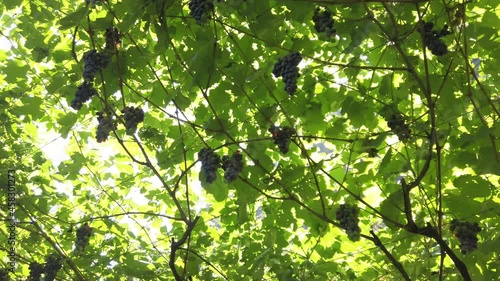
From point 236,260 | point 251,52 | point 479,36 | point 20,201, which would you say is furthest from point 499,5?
point 20,201

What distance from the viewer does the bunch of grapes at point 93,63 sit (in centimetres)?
243

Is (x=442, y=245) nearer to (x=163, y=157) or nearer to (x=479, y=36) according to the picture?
(x=479, y=36)

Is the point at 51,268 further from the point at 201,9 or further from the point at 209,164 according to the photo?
the point at 201,9

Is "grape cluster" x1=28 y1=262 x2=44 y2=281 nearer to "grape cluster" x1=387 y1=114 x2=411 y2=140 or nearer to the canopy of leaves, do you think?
the canopy of leaves

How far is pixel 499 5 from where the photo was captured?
281 cm

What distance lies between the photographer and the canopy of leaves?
2.35 meters

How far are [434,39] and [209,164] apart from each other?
3.55 ft

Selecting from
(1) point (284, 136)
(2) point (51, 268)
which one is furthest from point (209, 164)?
(2) point (51, 268)

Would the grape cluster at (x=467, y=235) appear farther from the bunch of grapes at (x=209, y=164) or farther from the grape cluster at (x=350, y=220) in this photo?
the bunch of grapes at (x=209, y=164)

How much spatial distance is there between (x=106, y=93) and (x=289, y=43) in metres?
1.02

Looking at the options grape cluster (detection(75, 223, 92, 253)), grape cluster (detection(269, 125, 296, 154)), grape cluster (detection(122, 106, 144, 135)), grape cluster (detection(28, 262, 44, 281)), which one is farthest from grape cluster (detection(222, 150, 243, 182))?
grape cluster (detection(28, 262, 44, 281))

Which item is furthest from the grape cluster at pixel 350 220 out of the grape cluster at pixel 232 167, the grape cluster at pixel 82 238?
the grape cluster at pixel 82 238

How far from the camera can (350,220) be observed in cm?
234

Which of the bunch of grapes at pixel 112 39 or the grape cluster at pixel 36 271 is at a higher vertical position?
the bunch of grapes at pixel 112 39
